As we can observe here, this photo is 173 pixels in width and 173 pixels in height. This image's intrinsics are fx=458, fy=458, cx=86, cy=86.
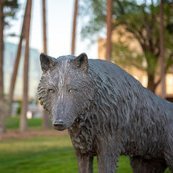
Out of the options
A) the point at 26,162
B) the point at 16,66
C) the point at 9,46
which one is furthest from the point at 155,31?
the point at 9,46

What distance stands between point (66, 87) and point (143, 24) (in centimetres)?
2776

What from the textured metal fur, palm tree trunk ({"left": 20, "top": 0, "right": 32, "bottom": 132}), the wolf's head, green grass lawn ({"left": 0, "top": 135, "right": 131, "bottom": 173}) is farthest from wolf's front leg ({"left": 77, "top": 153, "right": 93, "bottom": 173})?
palm tree trunk ({"left": 20, "top": 0, "right": 32, "bottom": 132})

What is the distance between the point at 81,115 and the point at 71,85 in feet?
0.92

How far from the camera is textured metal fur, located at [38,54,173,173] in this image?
379 cm

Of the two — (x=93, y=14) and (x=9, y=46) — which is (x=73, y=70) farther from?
(x=9, y=46)

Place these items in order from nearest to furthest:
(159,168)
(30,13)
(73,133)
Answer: (73,133)
(159,168)
(30,13)

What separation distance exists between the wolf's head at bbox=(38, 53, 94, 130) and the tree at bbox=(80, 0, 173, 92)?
2575 centimetres

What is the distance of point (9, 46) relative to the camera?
5234cm

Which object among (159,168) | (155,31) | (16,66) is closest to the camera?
(159,168)

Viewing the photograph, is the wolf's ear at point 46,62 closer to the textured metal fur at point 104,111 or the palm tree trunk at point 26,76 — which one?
the textured metal fur at point 104,111

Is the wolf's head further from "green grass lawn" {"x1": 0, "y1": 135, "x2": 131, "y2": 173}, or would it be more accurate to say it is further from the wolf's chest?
"green grass lawn" {"x1": 0, "y1": 135, "x2": 131, "y2": 173}

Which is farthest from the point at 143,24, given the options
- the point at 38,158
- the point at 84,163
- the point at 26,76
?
the point at 84,163

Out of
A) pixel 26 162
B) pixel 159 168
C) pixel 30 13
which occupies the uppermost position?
pixel 30 13

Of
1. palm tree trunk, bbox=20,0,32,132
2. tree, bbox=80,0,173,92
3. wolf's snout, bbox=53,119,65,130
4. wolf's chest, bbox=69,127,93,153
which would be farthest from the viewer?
tree, bbox=80,0,173,92
